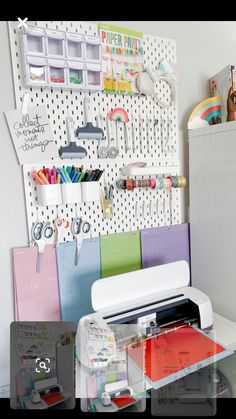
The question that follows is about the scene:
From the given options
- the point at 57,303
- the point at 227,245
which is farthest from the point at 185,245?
the point at 57,303

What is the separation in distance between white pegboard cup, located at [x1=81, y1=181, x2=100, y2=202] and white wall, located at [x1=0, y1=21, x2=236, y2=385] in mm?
203

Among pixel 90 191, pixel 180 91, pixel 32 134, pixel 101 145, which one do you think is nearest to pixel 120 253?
pixel 90 191

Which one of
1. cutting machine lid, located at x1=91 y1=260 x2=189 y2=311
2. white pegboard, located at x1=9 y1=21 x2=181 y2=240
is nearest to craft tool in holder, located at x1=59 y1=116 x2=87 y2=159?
white pegboard, located at x1=9 y1=21 x2=181 y2=240

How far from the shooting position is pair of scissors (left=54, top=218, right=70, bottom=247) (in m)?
Answer: 1.03

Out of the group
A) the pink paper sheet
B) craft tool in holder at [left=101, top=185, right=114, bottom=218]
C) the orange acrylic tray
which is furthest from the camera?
craft tool in holder at [left=101, top=185, right=114, bottom=218]

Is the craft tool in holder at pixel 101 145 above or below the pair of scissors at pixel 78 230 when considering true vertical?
above

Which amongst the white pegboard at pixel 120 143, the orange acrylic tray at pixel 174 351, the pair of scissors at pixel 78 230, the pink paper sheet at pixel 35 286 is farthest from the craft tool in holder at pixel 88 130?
the orange acrylic tray at pixel 174 351

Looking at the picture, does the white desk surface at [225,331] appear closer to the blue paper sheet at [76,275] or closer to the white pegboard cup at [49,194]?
the blue paper sheet at [76,275]

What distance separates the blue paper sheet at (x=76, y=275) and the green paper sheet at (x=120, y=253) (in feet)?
0.09

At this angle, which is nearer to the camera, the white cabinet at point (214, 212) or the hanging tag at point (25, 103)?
the hanging tag at point (25, 103)

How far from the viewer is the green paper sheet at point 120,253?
111 centimetres

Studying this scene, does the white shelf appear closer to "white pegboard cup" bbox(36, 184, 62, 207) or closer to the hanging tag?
"white pegboard cup" bbox(36, 184, 62, 207)

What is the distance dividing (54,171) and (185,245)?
24.7 inches

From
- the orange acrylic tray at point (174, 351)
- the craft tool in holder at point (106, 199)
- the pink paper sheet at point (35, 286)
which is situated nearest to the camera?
the orange acrylic tray at point (174, 351)
